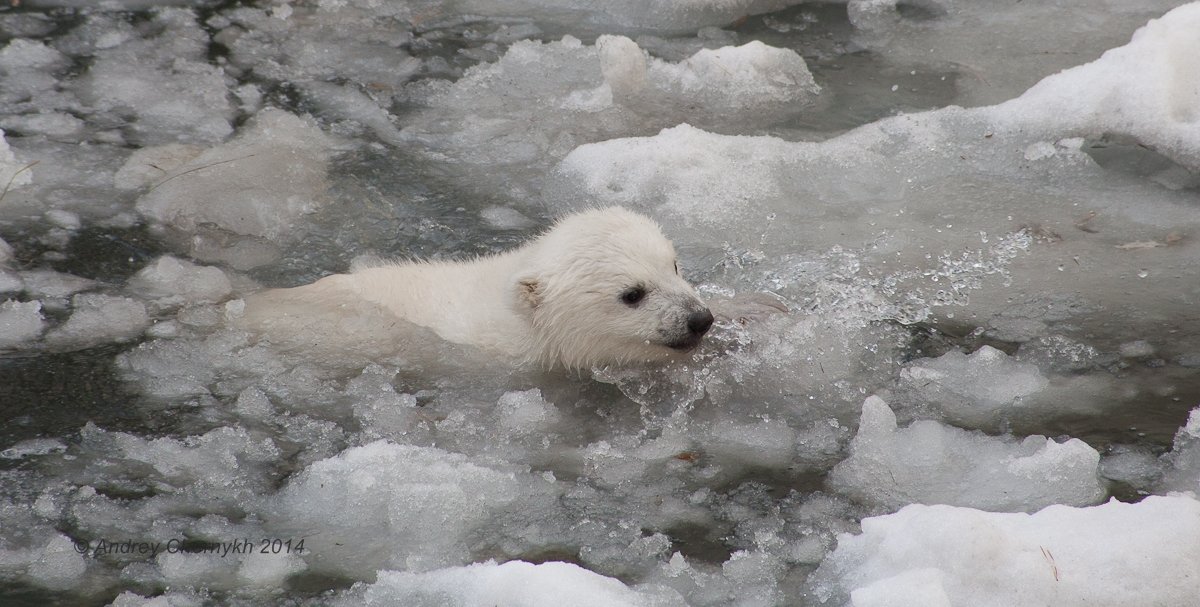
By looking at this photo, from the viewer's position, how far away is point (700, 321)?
4512 mm

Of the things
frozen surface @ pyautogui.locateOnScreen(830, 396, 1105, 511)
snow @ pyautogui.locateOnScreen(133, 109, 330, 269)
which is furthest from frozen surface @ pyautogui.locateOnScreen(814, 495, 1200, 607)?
snow @ pyautogui.locateOnScreen(133, 109, 330, 269)

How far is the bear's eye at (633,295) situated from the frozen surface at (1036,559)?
1595 mm

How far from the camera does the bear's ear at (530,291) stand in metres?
4.64

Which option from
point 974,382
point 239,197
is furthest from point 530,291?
point 239,197

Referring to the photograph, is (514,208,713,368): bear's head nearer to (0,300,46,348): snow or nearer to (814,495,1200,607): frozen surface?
(814,495,1200,607): frozen surface

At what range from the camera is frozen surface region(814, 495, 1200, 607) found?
3.06 metres

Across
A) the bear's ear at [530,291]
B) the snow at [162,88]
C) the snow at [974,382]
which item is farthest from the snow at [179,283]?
the snow at [974,382]

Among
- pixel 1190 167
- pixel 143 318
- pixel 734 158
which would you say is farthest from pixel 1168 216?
pixel 143 318

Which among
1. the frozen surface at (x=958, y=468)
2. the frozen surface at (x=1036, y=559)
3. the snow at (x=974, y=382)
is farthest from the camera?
the snow at (x=974, y=382)

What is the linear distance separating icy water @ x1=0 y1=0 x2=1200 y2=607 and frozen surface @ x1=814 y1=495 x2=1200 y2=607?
0.03 feet

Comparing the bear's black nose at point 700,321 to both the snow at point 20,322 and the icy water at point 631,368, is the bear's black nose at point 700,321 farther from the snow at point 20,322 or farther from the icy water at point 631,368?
the snow at point 20,322

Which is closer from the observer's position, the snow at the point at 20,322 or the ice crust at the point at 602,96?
the snow at the point at 20,322

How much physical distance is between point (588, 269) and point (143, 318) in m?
1.87

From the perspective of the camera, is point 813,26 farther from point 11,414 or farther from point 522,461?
point 11,414
